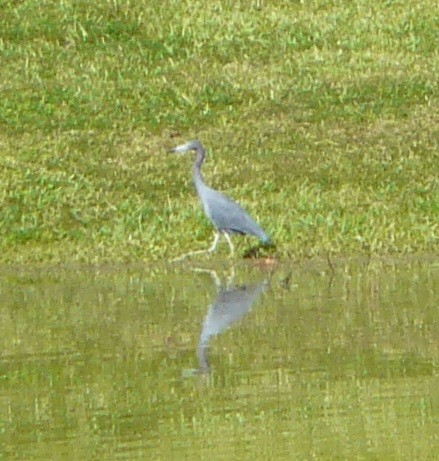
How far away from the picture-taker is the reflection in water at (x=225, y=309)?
11.1 metres

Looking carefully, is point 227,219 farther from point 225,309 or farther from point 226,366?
point 226,366

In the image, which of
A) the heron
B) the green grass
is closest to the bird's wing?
the heron

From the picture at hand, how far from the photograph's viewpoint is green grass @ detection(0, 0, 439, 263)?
1758cm

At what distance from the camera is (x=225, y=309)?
42.3 ft

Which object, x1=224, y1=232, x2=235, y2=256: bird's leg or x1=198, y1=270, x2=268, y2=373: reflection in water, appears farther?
x1=224, y1=232, x2=235, y2=256: bird's leg

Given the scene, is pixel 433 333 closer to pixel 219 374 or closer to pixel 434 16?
pixel 219 374

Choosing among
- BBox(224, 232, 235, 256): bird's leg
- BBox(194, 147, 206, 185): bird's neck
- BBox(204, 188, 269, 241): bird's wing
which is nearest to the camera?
BBox(204, 188, 269, 241): bird's wing

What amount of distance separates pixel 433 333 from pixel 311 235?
5753 millimetres

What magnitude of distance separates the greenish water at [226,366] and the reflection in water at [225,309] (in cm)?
2

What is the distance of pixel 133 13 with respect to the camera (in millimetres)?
27672

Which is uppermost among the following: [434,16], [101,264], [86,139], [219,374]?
[434,16]

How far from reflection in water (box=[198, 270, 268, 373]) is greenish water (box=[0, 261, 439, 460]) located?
0.05 ft

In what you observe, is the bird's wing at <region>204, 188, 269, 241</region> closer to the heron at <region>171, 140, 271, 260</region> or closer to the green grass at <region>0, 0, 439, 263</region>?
the heron at <region>171, 140, 271, 260</region>

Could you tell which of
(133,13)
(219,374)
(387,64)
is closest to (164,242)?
(219,374)
